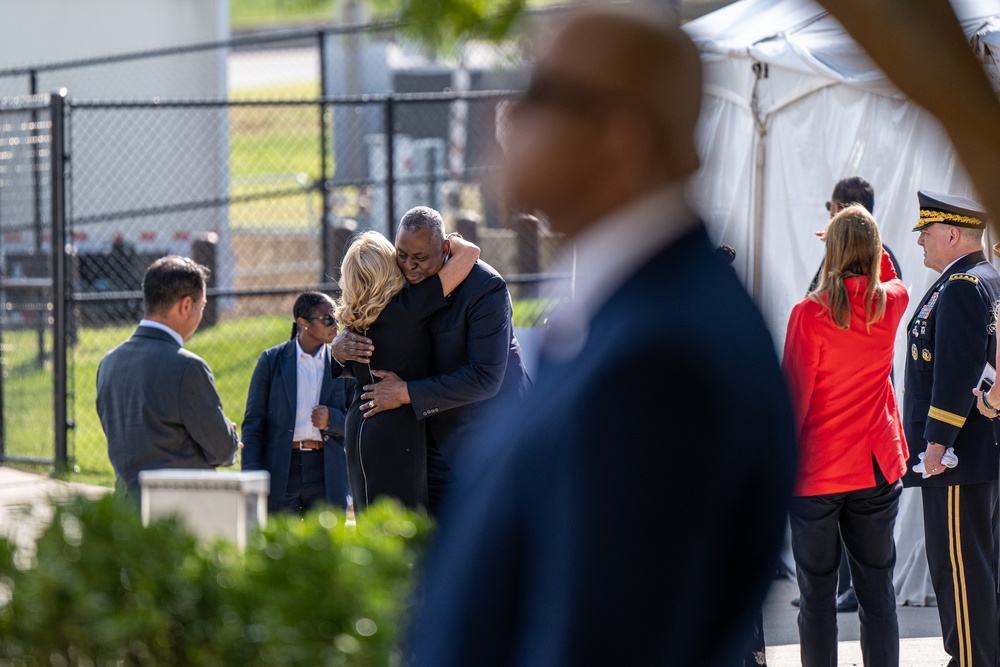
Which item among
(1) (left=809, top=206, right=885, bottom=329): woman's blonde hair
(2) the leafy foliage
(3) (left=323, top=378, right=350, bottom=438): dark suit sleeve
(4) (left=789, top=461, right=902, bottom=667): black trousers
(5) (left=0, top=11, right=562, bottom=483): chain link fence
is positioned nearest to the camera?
(2) the leafy foliage

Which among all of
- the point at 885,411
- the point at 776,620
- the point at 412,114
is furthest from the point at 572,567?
the point at 412,114

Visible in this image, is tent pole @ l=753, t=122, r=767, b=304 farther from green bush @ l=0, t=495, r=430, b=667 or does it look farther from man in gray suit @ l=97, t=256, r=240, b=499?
green bush @ l=0, t=495, r=430, b=667

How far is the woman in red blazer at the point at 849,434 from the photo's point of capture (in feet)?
16.9

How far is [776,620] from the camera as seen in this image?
6.78 m

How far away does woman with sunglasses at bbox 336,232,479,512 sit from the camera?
18.0 feet

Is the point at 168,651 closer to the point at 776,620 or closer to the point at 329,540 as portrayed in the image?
the point at 329,540

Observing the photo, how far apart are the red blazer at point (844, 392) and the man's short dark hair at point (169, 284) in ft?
8.53

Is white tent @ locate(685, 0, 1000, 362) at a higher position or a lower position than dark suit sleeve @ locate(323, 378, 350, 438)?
higher

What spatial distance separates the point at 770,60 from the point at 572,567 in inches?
234

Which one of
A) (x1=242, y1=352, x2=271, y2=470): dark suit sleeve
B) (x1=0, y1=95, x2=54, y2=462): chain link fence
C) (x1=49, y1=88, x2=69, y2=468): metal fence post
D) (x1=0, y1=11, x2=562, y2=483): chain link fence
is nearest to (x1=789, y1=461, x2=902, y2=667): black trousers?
(x1=242, y1=352, x2=271, y2=470): dark suit sleeve

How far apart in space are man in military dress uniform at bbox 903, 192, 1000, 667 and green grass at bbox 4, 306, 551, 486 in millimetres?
3501

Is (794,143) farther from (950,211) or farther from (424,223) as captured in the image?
(424,223)

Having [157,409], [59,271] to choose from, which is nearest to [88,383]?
[59,271]

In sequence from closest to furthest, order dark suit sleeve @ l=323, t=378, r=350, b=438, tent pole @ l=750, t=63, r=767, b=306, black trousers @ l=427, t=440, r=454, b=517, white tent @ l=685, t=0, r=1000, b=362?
black trousers @ l=427, t=440, r=454, b=517
dark suit sleeve @ l=323, t=378, r=350, b=438
white tent @ l=685, t=0, r=1000, b=362
tent pole @ l=750, t=63, r=767, b=306
